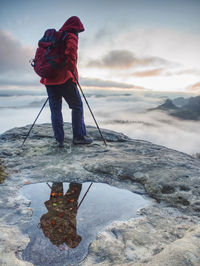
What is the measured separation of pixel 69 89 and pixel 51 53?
3.67 feet

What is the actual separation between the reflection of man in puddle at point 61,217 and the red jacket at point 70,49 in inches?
119

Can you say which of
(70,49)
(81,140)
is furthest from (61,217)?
(70,49)

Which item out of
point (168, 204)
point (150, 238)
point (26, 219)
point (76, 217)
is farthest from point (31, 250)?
point (168, 204)

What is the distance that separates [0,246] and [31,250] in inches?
14.2

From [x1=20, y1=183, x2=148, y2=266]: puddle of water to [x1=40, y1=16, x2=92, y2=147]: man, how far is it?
8.06 ft

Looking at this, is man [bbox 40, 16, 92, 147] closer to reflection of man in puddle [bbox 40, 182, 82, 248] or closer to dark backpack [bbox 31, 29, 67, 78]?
dark backpack [bbox 31, 29, 67, 78]

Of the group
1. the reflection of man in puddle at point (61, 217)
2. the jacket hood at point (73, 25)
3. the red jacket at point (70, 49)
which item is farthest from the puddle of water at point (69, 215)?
the jacket hood at point (73, 25)

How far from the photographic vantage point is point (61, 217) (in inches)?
124

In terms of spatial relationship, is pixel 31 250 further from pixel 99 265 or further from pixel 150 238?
pixel 150 238

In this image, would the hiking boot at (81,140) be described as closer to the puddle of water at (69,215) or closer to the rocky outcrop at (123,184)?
the rocky outcrop at (123,184)

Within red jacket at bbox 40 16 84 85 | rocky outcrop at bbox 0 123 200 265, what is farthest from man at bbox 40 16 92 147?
rocky outcrop at bbox 0 123 200 265

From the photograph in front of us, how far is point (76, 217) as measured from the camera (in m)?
3.18

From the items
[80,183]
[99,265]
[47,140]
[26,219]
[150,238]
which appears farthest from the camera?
[47,140]

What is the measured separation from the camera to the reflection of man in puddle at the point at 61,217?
2695mm
